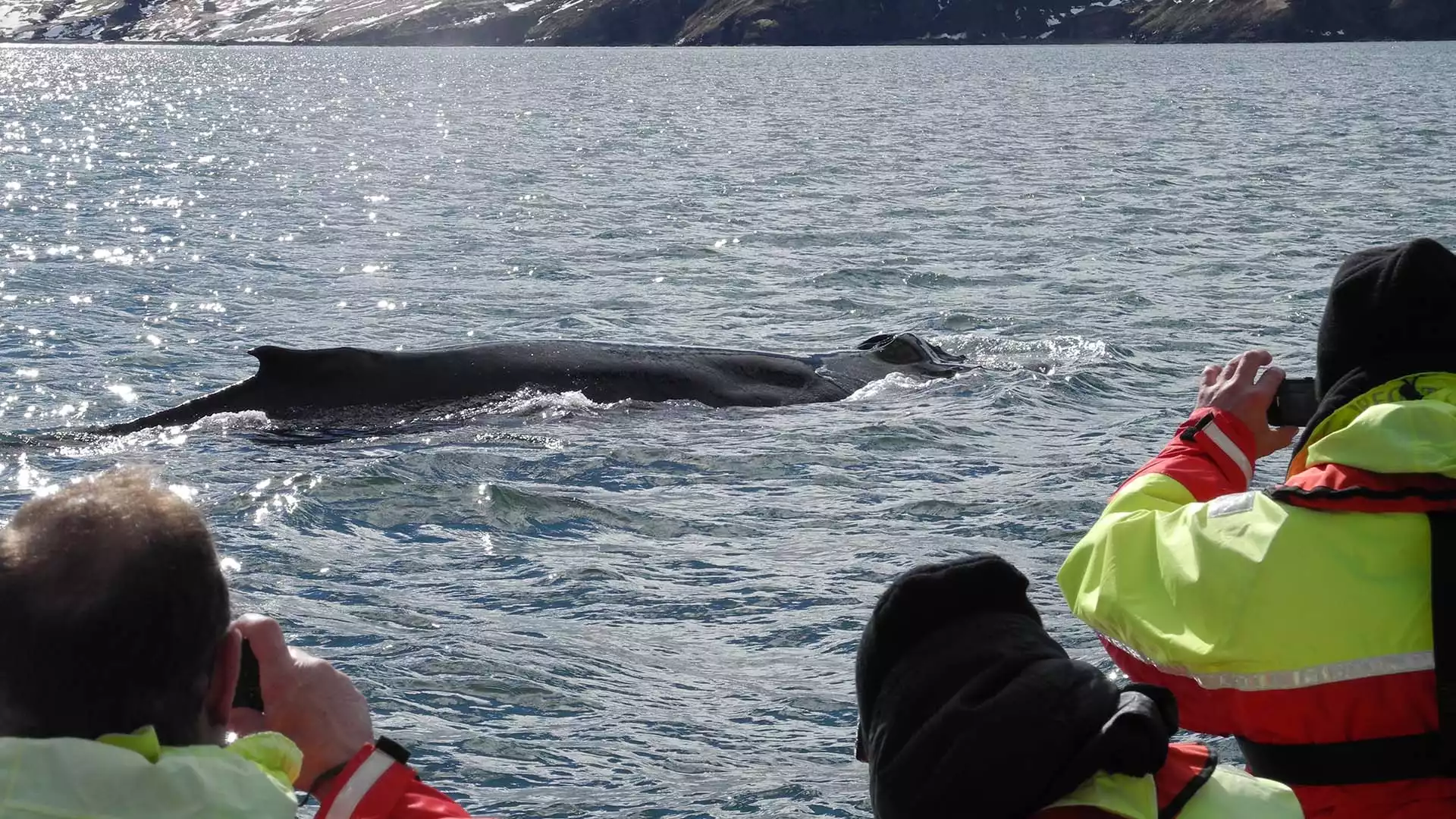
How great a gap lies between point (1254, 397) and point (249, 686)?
254 centimetres

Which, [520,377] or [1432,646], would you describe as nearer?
[1432,646]

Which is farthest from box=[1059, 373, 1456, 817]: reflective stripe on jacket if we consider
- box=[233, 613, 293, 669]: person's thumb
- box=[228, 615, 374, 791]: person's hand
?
box=[233, 613, 293, 669]: person's thumb

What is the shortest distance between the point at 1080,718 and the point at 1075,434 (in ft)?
31.6

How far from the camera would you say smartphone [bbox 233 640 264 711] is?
2.80 metres

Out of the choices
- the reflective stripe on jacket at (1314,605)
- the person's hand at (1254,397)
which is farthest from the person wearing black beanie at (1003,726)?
the person's hand at (1254,397)

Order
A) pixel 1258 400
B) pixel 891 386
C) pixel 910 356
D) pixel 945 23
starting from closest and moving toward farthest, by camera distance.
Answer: pixel 1258 400
pixel 891 386
pixel 910 356
pixel 945 23

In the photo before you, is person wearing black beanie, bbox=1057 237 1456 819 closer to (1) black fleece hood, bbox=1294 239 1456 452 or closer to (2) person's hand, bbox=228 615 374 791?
(1) black fleece hood, bbox=1294 239 1456 452

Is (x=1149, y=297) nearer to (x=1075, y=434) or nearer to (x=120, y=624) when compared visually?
(x=1075, y=434)

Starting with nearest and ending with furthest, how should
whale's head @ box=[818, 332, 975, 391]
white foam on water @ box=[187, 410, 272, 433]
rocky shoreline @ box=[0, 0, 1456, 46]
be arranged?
white foam on water @ box=[187, 410, 272, 433]
whale's head @ box=[818, 332, 975, 391]
rocky shoreline @ box=[0, 0, 1456, 46]

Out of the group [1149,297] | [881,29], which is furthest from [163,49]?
[1149,297]

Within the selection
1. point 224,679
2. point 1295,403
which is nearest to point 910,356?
point 1295,403

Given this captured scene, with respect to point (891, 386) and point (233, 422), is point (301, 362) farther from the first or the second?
point (891, 386)

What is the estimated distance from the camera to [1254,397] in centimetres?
416

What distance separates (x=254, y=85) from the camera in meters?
103
